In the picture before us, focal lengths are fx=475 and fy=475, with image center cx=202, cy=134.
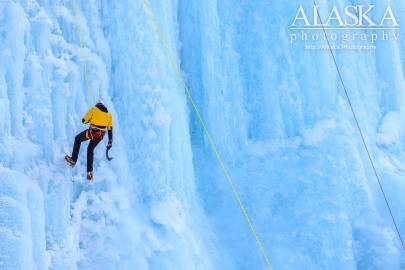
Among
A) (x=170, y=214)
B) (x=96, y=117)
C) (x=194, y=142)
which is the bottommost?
(x=170, y=214)

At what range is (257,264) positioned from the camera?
297 inches

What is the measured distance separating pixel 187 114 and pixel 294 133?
7.08 ft

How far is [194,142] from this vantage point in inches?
336

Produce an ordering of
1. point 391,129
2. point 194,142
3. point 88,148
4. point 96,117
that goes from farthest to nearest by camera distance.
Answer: point 391,129, point 194,142, point 88,148, point 96,117

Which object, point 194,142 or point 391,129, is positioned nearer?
point 194,142

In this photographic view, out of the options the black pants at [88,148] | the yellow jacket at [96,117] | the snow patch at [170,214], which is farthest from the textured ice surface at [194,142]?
the yellow jacket at [96,117]

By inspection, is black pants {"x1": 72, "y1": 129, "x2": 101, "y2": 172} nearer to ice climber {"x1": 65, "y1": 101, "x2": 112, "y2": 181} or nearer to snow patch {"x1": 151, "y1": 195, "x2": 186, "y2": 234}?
ice climber {"x1": 65, "y1": 101, "x2": 112, "y2": 181}

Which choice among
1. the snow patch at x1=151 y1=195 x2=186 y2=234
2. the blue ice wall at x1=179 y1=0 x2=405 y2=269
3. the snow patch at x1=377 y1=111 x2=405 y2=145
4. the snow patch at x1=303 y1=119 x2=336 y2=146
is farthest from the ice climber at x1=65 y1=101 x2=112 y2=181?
the snow patch at x1=377 y1=111 x2=405 y2=145

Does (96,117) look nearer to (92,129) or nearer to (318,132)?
(92,129)

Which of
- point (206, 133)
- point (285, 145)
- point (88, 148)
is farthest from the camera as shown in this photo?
point (285, 145)

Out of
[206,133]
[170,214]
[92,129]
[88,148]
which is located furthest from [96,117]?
[206,133]

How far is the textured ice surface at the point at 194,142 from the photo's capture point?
16.7 feet

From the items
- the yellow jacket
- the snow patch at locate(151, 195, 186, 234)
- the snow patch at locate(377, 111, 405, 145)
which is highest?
the yellow jacket

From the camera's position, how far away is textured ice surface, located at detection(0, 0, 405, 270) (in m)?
5.08
